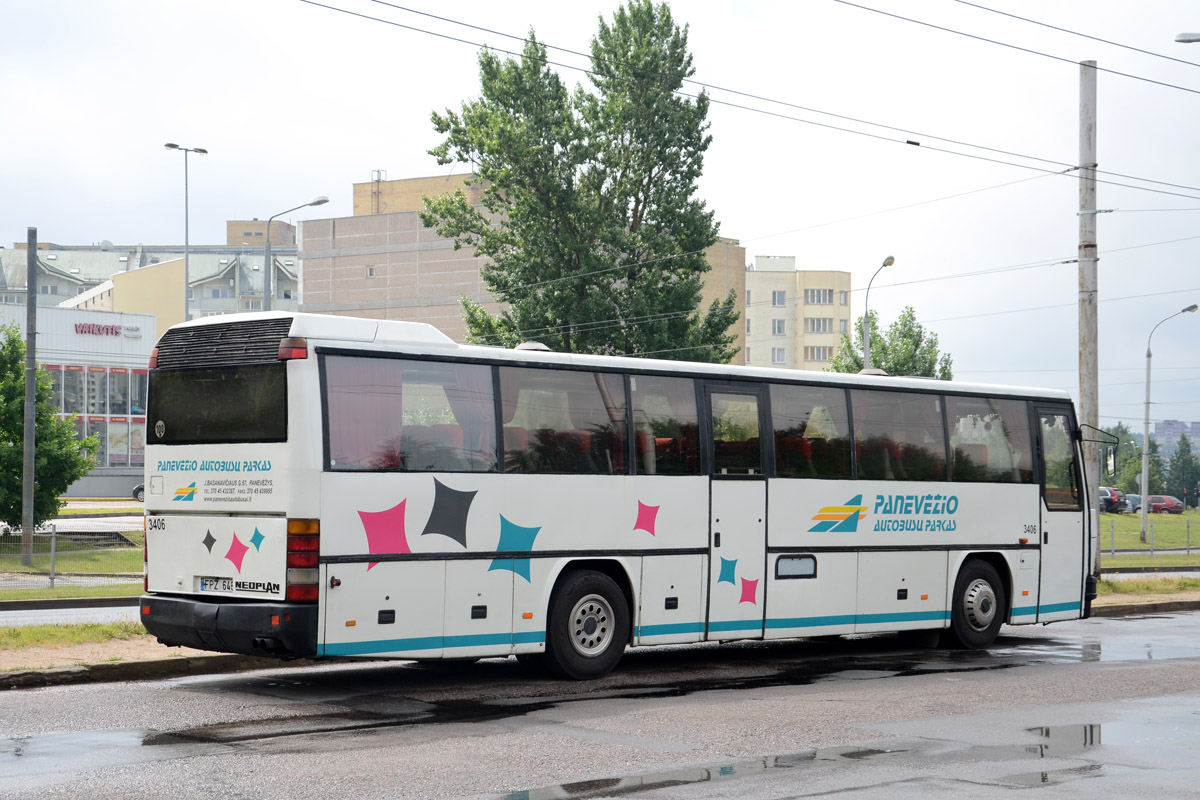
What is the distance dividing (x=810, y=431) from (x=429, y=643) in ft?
17.2

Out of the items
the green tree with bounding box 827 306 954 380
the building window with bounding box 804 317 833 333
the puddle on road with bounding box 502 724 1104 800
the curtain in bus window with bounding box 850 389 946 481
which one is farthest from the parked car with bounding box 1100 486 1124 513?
the puddle on road with bounding box 502 724 1104 800

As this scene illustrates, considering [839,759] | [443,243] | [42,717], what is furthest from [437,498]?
[443,243]

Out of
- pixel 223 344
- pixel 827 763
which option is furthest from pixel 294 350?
pixel 827 763

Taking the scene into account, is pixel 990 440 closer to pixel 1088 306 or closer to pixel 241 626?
pixel 1088 306

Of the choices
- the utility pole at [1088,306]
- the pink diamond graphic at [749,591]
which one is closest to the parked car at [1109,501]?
the utility pole at [1088,306]

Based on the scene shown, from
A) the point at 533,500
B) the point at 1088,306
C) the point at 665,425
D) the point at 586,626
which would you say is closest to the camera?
the point at 533,500

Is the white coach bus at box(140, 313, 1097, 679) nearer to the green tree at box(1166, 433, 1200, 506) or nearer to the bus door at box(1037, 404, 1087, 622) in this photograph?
the bus door at box(1037, 404, 1087, 622)

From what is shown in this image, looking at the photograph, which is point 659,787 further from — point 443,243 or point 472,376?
point 443,243

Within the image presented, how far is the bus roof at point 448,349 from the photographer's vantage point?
11.4 m

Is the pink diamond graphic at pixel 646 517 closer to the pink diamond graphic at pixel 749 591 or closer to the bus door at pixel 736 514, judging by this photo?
the bus door at pixel 736 514

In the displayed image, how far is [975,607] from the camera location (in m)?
16.5

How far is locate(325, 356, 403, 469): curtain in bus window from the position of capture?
11320mm

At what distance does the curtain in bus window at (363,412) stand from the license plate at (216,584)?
134 cm

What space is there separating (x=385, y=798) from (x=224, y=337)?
5.61m
